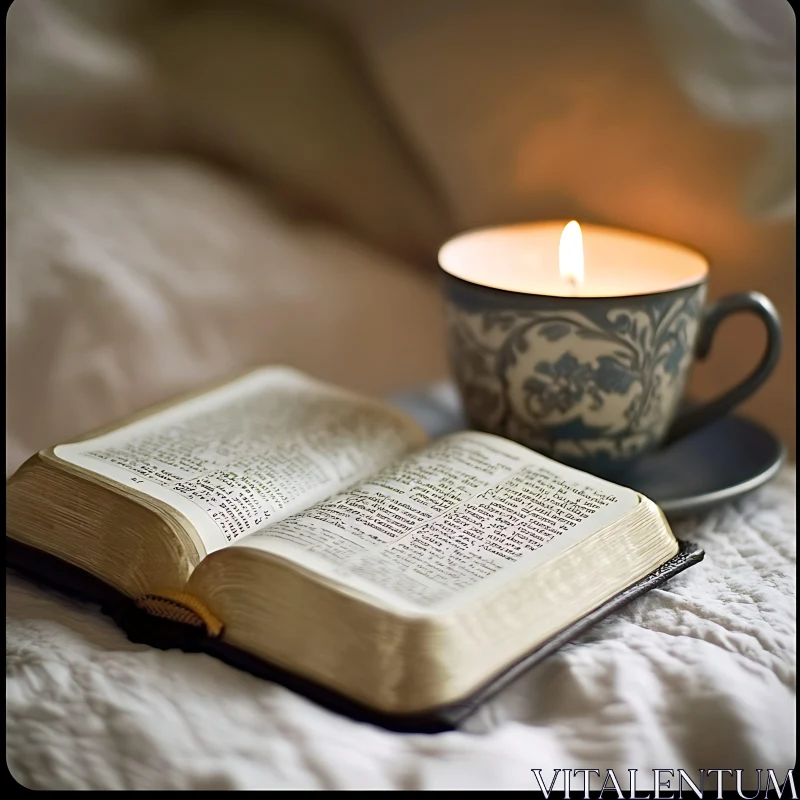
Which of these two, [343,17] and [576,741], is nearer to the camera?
[576,741]

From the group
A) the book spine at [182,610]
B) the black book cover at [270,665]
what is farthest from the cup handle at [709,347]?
the book spine at [182,610]

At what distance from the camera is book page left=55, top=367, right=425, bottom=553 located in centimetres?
51

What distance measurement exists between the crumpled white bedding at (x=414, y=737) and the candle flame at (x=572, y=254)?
0.23m

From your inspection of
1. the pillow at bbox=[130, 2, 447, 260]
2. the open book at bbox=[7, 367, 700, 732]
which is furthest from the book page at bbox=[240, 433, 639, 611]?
the pillow at bbox=[130, 2, 447, 260]

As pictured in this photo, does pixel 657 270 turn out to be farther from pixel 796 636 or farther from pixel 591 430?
pixel 796 636

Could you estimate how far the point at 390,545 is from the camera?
18.4 inches

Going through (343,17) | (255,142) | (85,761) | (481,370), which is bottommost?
(85,761)

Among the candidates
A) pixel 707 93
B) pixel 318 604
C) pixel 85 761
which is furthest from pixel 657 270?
pixel 85 761

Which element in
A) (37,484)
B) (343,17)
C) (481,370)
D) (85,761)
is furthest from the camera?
(343,17)

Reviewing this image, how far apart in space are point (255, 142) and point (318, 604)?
0.54 m

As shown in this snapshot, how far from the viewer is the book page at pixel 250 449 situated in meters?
0.51

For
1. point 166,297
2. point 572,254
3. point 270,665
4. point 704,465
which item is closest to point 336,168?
point 166,297

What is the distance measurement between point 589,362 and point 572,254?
9 centimetres

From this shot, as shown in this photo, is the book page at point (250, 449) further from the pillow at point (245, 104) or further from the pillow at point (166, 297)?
the pillow at point (245, 104)
